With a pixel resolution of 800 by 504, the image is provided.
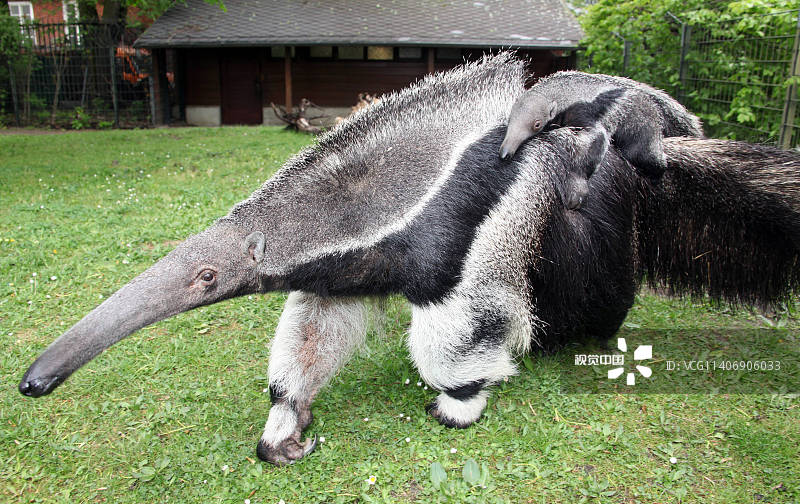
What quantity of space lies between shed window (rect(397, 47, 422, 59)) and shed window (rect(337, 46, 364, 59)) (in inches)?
44.1

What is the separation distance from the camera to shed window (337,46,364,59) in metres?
18.0

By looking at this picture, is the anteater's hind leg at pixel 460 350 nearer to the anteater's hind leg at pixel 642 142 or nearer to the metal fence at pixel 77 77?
the anteater's hind leg at pixel 642 142

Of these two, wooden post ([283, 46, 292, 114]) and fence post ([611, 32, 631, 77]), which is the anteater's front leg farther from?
wooden post ([283, 46, 292, 114])

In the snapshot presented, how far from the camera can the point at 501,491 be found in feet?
9.05

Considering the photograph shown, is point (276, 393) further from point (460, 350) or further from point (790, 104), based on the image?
point (790, 104)

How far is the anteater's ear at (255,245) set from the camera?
8.43ft

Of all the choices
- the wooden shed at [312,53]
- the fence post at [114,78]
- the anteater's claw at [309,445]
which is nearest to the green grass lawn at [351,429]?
the anteater's claw at [309,445]

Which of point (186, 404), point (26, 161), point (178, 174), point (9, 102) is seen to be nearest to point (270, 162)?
point (178, 174)

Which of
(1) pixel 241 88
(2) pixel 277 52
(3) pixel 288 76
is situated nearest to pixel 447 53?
(3) pixel 288 76

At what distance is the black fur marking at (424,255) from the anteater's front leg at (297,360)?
0.87 feet

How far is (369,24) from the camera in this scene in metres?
16.6

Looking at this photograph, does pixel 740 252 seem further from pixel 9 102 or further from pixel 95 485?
pixel 9 102

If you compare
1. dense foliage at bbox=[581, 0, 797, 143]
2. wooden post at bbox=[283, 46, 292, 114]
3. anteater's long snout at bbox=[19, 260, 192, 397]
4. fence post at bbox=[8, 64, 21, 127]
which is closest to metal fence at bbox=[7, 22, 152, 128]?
fence post at bbox=[8, 64, 21, 127]

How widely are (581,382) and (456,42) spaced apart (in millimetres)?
13412
